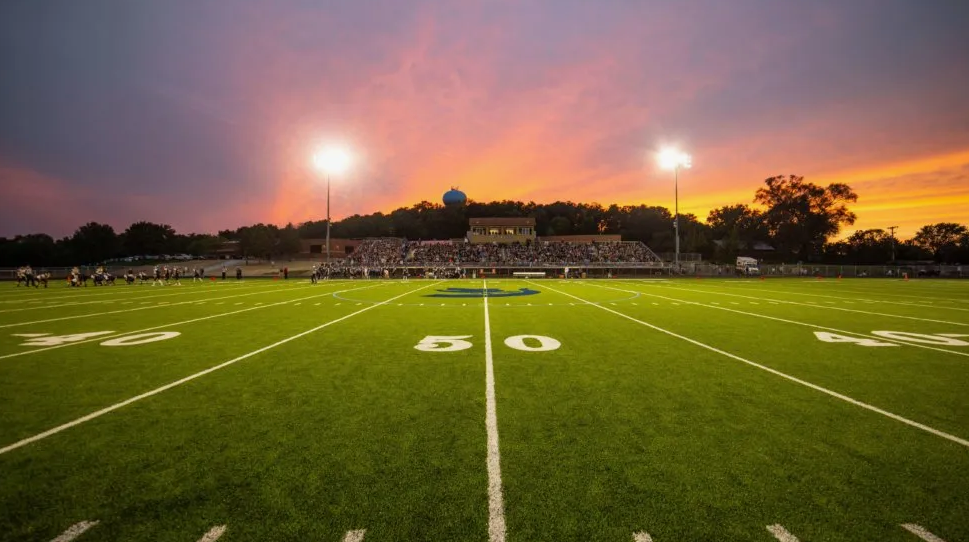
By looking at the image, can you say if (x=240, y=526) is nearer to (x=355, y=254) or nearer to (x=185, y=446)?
(x=185, y=446)

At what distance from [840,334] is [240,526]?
44.6ft

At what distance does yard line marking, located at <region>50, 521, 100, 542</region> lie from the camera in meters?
3.07

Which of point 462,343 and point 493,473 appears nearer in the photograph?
point 493,473

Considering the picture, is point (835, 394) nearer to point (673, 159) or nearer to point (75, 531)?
point (75, 531)

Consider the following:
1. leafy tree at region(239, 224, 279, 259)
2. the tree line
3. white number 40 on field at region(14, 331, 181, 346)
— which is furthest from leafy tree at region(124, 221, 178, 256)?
white number 40 on field at region(14, 331, 181, 346)

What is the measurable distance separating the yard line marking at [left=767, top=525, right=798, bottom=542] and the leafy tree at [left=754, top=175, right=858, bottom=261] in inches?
3701

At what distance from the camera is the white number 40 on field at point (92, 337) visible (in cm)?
1019

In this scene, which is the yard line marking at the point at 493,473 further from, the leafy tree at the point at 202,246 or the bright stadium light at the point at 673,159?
the leafy tree at the point at 202,246

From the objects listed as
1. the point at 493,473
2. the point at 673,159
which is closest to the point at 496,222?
the point at 673,159

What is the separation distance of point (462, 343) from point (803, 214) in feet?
316

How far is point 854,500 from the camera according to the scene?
3.48 m

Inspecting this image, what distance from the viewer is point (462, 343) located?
33.5ft

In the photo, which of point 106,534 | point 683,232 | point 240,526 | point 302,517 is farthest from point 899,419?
point 683,232

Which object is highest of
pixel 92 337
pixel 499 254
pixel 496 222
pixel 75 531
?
pixel 496 222
